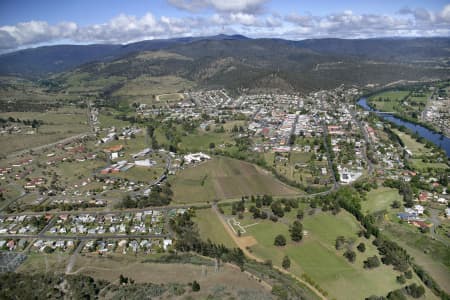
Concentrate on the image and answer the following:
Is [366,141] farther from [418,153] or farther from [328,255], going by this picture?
[328,255]

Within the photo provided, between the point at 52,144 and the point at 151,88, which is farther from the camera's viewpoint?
the point at 151,88

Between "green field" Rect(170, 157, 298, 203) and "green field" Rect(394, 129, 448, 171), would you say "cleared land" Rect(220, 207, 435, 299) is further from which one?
"green field" Rect(394, 129, 448, 171)

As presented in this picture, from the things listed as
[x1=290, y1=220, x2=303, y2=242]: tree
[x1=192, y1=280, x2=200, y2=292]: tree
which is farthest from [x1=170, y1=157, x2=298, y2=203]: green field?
[x1=192, y1=280, x2=200, y2=292]: tree

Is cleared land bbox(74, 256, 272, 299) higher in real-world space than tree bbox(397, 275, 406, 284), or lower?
higher

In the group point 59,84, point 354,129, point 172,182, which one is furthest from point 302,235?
point 59,84

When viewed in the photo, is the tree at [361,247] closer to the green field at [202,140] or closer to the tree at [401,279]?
the tree at [401,279]

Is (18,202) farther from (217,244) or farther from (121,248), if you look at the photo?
(217,244)

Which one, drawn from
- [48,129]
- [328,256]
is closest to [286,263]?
[328,256]
